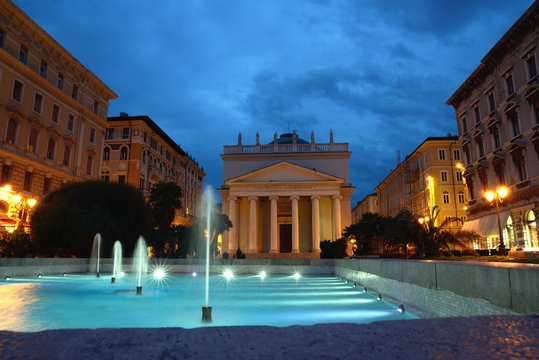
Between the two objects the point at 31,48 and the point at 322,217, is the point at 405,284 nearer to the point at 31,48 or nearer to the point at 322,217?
the point at 31,48

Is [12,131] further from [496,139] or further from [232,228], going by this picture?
[496,139]

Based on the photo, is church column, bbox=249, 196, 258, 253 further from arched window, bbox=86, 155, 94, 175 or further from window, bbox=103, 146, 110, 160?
window, bbox=103, 146, 110, 160

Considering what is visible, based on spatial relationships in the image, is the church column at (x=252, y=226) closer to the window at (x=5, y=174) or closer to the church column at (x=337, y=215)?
the church column at (x=337, y=215)

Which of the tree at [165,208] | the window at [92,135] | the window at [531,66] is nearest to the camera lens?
the window at [531,66]

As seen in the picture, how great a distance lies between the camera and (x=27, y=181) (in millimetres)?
29281

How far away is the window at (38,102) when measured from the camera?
3077cm

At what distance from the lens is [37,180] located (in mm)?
30281

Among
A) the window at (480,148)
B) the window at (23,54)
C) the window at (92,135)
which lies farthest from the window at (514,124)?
the window at (92,135)

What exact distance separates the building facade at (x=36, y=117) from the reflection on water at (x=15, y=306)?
14.7m

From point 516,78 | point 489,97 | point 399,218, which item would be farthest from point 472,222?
point 516,78

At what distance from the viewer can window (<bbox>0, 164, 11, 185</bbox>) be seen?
2669 cm

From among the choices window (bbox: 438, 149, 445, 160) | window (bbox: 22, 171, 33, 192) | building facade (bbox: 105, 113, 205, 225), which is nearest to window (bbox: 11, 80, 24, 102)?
window (bbox: 22, 171, 33, 192)

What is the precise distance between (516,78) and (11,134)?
36116mm

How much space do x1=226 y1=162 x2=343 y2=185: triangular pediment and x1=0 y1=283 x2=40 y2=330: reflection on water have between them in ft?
108
